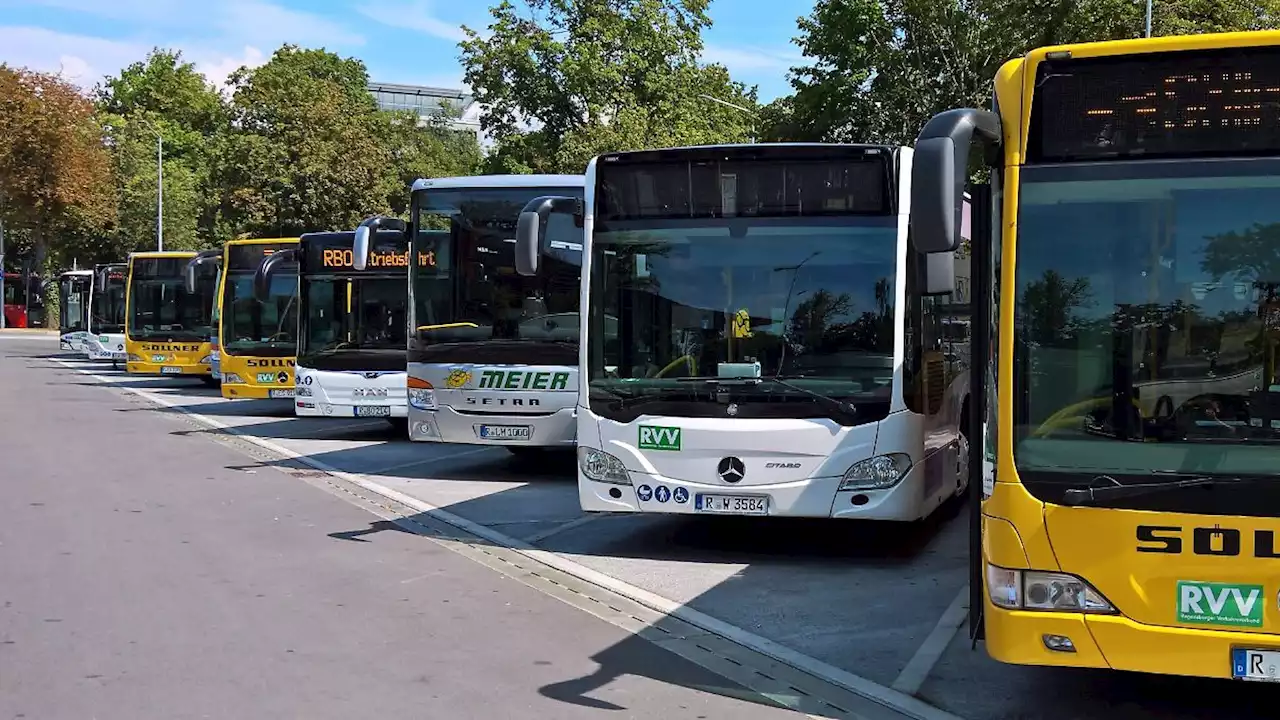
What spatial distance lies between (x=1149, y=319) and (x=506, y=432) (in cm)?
901

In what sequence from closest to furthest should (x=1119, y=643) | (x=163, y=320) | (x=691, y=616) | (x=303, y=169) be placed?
(x=1119, y=643) < (x=691, y=616) < (x=163, y=320) < (x=303, y=169)

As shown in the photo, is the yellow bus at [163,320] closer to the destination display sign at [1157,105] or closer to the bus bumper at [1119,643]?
the destination display sign at [1157,105]

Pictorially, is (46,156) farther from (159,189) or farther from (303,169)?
(303,169)

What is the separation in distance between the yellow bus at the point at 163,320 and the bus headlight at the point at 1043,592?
2804 centimetres

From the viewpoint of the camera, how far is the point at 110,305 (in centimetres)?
3866

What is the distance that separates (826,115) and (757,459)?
69.8ft

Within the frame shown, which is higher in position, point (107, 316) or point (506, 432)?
point (107, 316)

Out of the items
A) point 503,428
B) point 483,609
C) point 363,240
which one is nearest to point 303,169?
point 363,240

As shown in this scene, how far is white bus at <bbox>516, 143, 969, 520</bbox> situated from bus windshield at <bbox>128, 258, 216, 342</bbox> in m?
23.6

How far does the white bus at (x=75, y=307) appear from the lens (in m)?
43.2

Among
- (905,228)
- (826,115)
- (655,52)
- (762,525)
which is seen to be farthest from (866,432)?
(655,52)

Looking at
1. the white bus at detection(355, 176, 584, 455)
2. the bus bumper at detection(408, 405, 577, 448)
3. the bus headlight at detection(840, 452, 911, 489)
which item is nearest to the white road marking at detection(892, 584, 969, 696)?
the bus headlight at detection(840, 452, 911, 489)

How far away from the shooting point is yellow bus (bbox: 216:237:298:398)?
2244cm

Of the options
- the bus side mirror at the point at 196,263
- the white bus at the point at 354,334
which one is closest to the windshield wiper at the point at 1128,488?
the white bus at the point at 354,334
